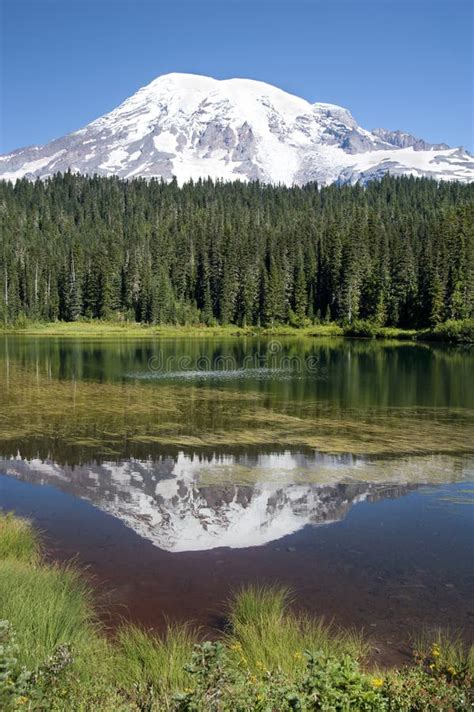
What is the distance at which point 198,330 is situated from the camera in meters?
132

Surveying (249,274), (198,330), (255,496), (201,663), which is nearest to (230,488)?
(255,496)

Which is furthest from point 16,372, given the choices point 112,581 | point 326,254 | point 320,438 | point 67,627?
point 326,254

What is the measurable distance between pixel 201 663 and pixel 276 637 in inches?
92.1

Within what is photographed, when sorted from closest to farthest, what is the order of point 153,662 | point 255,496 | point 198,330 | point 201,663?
1. point 201,663
2. point 153,662
3. point 255,496
4. point 198,330

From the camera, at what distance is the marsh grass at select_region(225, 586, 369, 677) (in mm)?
8156

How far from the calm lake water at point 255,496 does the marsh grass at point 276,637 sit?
56cm

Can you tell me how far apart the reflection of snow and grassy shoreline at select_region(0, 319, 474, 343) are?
3430 inches

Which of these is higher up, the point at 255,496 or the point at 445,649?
the point at 445,649

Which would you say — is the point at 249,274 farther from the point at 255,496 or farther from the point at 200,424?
the point at 255,496

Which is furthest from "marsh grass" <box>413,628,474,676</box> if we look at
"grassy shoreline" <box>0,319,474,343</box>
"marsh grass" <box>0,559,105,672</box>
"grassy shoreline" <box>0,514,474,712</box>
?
"grassy shoreline" <box>0,319,474,343</box>

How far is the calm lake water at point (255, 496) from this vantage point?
11.4m

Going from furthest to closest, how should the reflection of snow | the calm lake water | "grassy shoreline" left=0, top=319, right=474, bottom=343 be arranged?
"grassy shoreline" left=0, top=319, right=474, bottom=343 < the reflection of snow < the calm lake water

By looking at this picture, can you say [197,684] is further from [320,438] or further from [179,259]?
[179,259]

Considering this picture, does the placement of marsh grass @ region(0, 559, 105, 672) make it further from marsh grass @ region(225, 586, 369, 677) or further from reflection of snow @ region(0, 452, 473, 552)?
reflection of snow @ region(0, 452, 473, 552)
